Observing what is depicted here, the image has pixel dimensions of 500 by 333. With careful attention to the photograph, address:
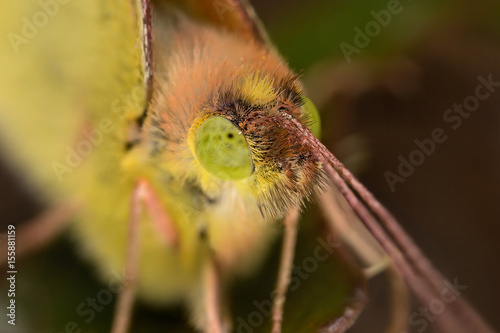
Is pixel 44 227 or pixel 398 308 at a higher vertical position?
pixel 44 227

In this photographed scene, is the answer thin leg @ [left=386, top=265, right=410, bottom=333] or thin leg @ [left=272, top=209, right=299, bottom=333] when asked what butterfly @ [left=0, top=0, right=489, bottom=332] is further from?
thin leg @ [left=386, top=265, right=410, bottom=333]

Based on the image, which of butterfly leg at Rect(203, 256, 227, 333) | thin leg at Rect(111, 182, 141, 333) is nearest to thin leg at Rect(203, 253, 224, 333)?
butterfly leg at Rect(203, 256, 227, 333)

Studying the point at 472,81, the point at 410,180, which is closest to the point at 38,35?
the point at 410,180

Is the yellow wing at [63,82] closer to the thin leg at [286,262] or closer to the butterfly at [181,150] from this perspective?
the butterfly at [181,150]

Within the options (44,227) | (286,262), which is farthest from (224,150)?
(44,227)

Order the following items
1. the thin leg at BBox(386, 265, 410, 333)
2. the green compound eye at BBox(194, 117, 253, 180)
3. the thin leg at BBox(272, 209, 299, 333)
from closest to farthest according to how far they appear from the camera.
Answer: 1. the green compound eye at BBox(194, 117, 253, 180)
2. the thin leg at BBox(272, 209, 299, 333)
3. the thin leg at BBox(386, 265, 410, 333)

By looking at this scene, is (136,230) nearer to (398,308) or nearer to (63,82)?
(63,82)
